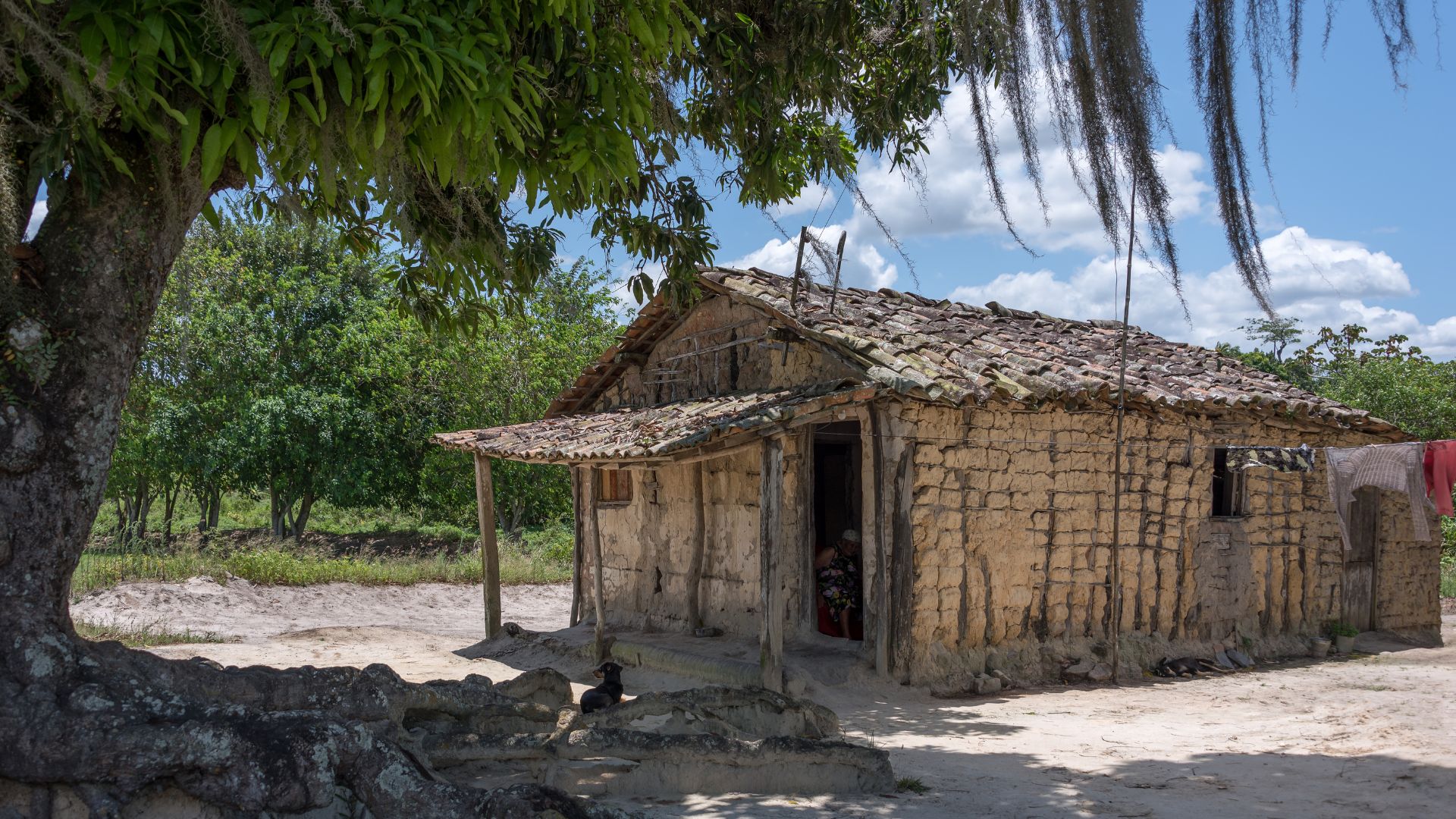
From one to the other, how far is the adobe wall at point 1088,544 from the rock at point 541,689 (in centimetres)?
314

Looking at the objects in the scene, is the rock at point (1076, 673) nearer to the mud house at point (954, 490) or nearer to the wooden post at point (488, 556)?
the mud house at point (954, 490)

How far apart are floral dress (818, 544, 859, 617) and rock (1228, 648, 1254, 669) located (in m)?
3.84

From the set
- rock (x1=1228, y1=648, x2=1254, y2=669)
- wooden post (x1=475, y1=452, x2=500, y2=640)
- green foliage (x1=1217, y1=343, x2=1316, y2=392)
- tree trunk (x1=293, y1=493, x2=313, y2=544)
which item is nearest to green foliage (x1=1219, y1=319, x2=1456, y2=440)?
green foliage (x1=1217, y1=343, x2=1316, y2=392)

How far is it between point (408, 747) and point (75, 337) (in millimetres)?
2148

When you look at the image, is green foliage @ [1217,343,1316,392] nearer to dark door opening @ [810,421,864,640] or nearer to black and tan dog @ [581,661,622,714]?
dark door opening @ [810,421,864,640]

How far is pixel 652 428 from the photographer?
9438 mm

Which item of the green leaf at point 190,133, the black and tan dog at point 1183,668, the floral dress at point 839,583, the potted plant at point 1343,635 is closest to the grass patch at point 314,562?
the floral dress at point 839,583

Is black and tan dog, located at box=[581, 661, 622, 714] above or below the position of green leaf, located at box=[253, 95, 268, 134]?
below

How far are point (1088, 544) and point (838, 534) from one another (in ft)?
12.0

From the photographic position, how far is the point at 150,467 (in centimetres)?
1977

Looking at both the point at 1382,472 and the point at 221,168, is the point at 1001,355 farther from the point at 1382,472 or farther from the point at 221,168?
the point at 221,168

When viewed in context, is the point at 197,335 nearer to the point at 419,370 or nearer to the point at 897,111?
the point at 419,370

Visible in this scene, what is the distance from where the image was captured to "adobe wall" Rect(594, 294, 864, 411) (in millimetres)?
10102

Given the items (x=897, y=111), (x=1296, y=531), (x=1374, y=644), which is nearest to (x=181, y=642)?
(x=897, y=111)
